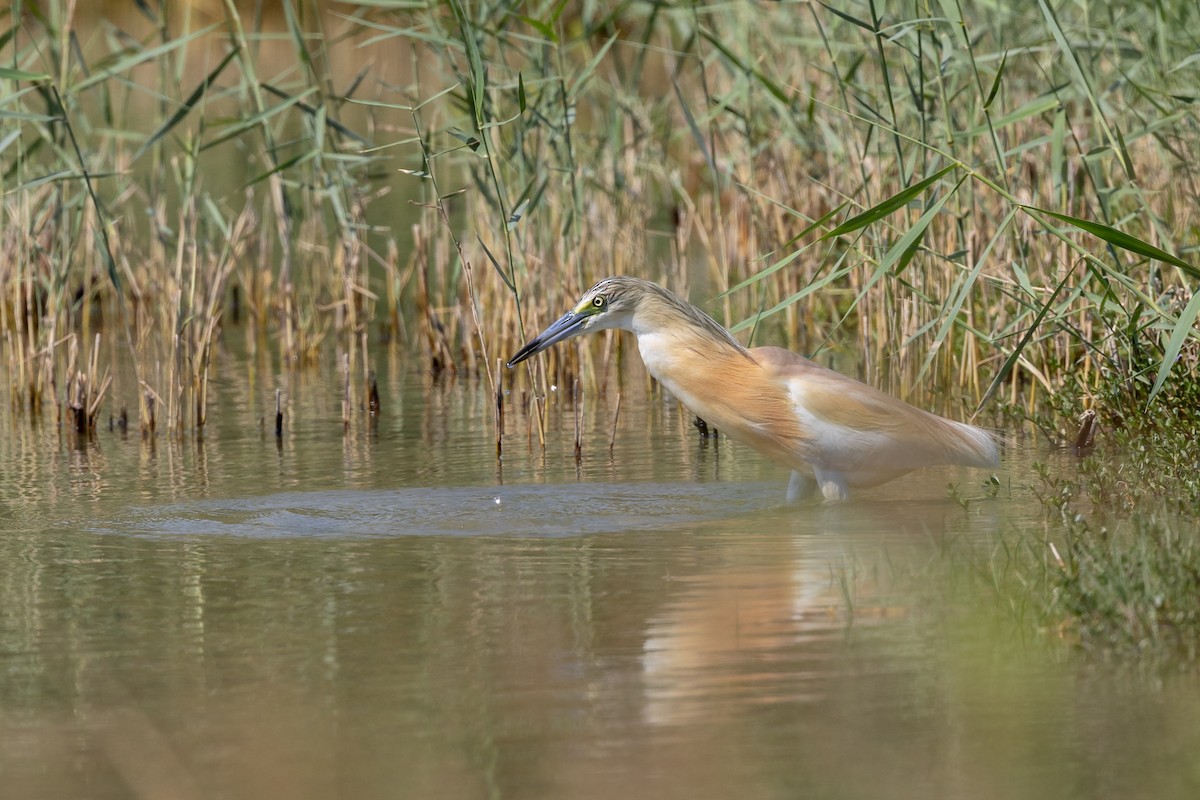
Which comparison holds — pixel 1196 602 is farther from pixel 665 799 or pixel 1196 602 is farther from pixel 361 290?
pixel 361 290

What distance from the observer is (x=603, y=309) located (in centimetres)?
688

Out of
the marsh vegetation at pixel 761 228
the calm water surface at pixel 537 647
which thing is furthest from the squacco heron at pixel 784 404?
the marsh vegetation at pixel 761 228

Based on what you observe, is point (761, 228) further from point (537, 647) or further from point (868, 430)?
point (537, 647)

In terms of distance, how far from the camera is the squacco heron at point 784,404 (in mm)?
6594

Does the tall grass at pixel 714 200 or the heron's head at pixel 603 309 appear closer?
the heron's head at pixel 603 309

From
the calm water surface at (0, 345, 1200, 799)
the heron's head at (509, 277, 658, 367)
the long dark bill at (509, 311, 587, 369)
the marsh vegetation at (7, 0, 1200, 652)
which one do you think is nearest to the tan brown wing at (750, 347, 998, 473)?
the calm water surface at (0, 345, 1200, 799)

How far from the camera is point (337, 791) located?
3.51 metres

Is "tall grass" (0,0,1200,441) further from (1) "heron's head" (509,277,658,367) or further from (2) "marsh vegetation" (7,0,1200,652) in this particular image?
(1) "heron's head" (509,277,658,367)

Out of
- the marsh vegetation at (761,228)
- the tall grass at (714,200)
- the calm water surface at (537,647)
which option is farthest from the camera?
the tall grass at (714,200)

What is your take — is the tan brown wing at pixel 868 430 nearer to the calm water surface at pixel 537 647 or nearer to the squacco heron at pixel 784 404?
the squacco heron at pixel 784 404

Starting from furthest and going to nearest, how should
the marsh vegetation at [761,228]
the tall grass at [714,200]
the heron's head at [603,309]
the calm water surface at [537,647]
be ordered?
the tall grass at [714,200]
the heron's head at [603,309]
the marsh vegetation at [761,228]
the calm water surface at [537,647]

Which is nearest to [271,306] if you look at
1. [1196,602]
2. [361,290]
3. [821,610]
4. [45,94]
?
[361,290]

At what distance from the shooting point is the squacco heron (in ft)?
21.6

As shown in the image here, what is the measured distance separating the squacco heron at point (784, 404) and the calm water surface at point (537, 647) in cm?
19
